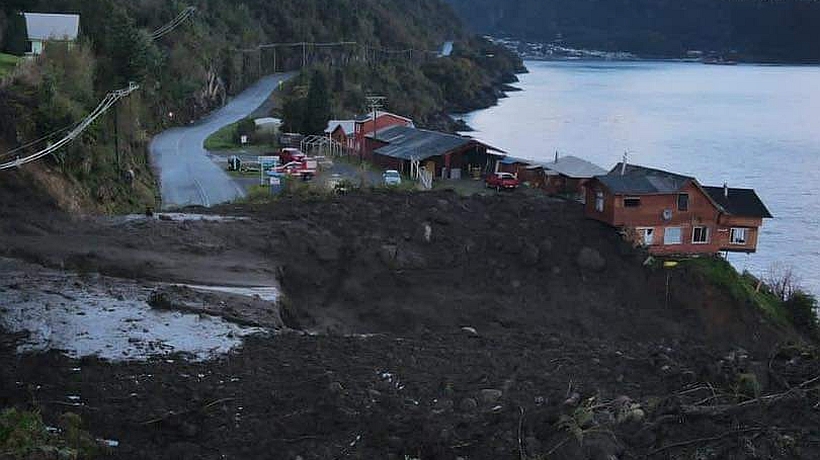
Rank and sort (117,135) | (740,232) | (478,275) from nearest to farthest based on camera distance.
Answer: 1. (478,275)
2. (740,232)
3. (117,135)

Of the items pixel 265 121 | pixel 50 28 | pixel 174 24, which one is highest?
pixel 174 24

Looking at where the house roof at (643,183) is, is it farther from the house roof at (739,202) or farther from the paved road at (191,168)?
the paved road at (191,168)

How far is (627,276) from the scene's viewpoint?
16.3 metres

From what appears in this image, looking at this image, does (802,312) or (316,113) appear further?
→ (316,113)

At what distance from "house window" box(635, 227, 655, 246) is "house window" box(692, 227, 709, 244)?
0.91 m

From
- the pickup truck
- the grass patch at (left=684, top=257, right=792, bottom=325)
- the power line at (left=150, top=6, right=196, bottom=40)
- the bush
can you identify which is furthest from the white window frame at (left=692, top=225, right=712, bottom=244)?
the power line at (left=150, top=6, right=196, bottom=40)

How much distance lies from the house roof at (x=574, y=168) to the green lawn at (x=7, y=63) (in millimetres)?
12564

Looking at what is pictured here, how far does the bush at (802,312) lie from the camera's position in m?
16.7

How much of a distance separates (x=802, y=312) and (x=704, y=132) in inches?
1216

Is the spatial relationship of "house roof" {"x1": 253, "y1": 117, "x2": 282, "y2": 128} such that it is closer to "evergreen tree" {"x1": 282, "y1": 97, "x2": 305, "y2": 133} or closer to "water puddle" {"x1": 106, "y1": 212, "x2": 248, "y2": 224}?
"evergreen tree" {"x1": 282, "y1": 97, "x2": 305, "y2": 133}

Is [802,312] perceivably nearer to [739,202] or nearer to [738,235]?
[738,235]

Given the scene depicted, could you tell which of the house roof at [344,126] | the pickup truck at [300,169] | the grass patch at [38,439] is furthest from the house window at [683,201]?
the house roof at [344,126]

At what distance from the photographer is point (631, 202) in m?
17.3

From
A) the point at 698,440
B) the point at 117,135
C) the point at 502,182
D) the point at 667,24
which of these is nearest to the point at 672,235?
the point at 502,182
